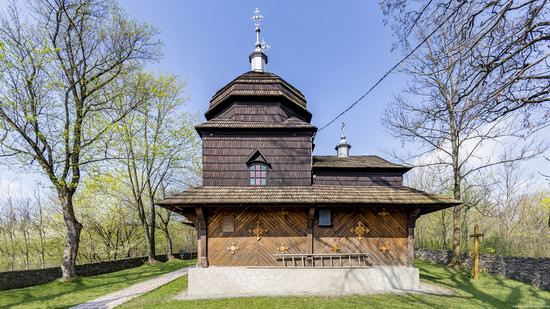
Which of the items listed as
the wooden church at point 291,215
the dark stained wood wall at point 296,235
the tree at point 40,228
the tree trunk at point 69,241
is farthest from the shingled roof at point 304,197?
the tree at point 40,228

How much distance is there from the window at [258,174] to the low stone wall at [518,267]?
1052 cm

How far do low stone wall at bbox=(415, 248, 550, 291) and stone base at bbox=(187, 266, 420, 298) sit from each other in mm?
5847

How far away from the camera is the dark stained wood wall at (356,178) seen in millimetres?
10312

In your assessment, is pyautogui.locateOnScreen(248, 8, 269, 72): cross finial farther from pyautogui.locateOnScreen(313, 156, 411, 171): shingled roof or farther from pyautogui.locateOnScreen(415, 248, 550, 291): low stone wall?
pyautogui.locateOnScreen(415, 248, 550, 291): low stone wall

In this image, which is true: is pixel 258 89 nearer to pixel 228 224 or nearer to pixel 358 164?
pixel 358 164

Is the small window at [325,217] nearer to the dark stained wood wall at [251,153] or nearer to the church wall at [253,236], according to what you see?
the church wall at [253,236]

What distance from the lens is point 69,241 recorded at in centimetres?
1222

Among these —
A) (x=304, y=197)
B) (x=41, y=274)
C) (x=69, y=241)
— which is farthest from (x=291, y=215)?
(x=41, y=274)

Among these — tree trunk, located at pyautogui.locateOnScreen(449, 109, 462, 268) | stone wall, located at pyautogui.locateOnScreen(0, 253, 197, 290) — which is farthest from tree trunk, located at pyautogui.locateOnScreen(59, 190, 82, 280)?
tree trunk, located at pyautogui.locateOnScreen(449, 109, 462, 268)

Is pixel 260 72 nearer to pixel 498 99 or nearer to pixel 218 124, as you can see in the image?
pixel 218 124

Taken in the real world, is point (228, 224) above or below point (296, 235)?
above

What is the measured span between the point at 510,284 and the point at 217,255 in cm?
1088

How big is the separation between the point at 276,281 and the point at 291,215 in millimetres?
2170

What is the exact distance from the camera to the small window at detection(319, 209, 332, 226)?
9.54 m
